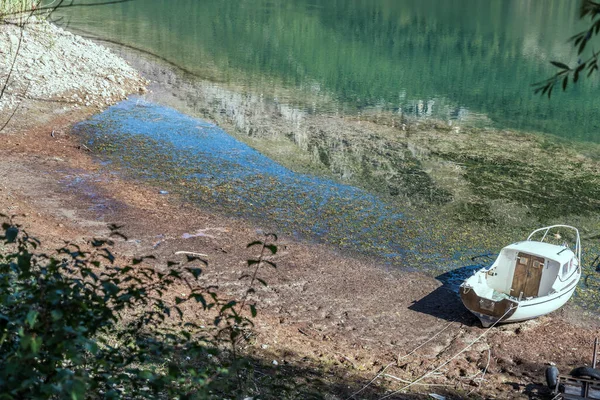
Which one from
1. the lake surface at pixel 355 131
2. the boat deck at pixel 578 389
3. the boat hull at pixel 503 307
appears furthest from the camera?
the lake surface at pixel 355 131

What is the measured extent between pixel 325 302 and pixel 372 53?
28590 millimetres

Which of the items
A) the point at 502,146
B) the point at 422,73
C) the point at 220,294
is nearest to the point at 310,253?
the point at 220,294

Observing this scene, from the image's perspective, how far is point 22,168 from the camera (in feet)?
56.5

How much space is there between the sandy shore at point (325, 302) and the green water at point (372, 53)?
38.2 ft

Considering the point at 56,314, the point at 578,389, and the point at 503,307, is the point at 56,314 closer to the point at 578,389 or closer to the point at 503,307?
the point at 578,389

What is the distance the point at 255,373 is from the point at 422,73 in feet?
96.4

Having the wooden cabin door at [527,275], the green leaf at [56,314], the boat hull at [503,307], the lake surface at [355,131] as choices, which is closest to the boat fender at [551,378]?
the boat hull at [503,307]

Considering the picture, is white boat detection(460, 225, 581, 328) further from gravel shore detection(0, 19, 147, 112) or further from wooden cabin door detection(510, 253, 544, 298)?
gravel shore detection(0, 19, 147, 112)

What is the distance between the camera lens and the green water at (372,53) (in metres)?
29.2

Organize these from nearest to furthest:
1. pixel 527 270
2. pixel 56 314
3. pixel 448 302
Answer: pixel 56 314, pixel 448 302, pixel 527 270

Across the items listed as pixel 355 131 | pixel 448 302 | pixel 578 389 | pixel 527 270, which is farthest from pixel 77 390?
pixel 355 131

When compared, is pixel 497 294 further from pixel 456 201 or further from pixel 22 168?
pixel 22 168

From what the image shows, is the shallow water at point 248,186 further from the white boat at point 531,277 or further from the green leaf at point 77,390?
the green leaf at point 77,390

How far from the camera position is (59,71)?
2367cm
